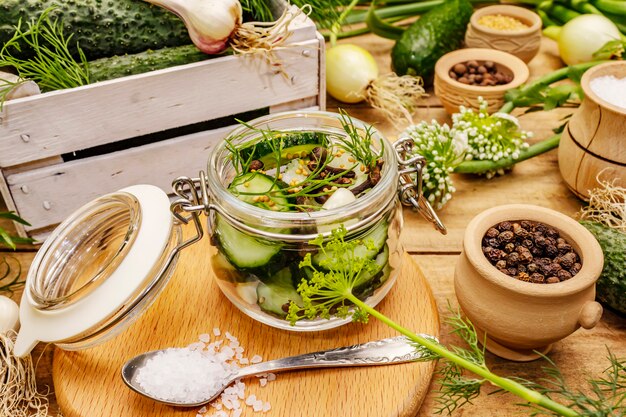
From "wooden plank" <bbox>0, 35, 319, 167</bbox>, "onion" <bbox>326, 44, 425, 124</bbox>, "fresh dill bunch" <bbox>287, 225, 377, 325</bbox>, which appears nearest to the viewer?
"fresh dill bunch" <bbox>287, 225, 377, 325</bbox>

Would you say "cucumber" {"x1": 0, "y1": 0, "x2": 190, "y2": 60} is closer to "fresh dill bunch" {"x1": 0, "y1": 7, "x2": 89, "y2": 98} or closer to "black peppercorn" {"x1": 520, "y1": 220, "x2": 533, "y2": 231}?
"fresh dill bunch" {"x1": 0, "y1": 7, "x2": 89, "y2": 98}

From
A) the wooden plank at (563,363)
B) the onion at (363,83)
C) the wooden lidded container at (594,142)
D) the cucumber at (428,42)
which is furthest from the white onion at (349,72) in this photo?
the wooden plank at (563,363)

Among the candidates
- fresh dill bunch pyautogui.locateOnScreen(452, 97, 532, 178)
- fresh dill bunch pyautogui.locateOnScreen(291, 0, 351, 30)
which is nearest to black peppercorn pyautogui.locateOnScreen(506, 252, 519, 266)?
fresh dill bunch pyautogui.locateOnScreen(452, 97, 532, 178)

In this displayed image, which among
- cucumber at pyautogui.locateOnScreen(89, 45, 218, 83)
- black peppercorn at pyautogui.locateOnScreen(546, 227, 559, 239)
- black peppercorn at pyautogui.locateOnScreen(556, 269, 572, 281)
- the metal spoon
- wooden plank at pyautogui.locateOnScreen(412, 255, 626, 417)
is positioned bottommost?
wooden plank at pyautogui.locateOnScreen(412, 255, 626, 417)

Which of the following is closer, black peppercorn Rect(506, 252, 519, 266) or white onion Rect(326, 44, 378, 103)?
black peppercorn Rect(506, 252, 519, 266)

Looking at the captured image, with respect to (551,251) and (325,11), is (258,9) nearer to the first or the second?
(325,11)

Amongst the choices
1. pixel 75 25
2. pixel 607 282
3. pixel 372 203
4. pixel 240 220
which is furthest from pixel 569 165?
pixel 75 25

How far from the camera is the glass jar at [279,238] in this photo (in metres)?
0.68

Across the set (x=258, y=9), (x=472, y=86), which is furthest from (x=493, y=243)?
(x=258, y=9)

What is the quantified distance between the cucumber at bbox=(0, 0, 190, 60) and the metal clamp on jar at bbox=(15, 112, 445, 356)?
34 centimetres

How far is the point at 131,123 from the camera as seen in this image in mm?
981

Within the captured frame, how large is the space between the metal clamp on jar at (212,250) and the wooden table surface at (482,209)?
0.38 ft

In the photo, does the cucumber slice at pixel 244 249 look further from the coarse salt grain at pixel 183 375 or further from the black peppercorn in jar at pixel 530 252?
the black peppercorn in jar at pixel 530 252

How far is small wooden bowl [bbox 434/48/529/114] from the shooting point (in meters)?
1.16
